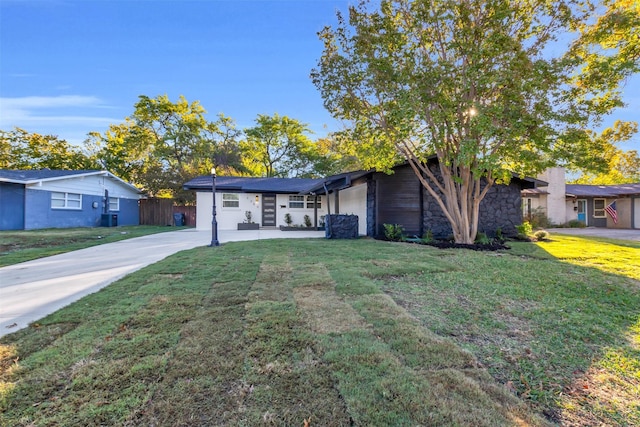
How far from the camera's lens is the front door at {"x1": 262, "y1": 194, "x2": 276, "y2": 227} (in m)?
16.6

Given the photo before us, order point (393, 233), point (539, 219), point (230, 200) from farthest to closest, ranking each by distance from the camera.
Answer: point (539, 219), point (230, 200), point (393, 233)

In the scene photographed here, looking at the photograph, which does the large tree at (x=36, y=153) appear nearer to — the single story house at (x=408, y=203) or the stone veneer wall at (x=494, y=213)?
the single story house at (x=408, y=203)

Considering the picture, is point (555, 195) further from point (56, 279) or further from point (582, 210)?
point (56, 279)

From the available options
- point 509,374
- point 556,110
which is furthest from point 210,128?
point 509,374

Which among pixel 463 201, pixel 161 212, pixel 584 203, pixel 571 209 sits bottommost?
pixel 161 212

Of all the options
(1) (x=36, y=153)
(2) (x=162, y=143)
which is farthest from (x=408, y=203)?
(1) (x=36, y=153)

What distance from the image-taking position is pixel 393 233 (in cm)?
1064

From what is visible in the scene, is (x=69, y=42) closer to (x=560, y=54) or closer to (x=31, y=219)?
(x=31, y=219)

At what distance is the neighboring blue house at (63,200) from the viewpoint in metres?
14.1

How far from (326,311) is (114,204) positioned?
72.1 feet

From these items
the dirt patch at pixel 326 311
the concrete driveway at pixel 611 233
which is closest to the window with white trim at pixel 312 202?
the concrete driveway at pixel 611 233

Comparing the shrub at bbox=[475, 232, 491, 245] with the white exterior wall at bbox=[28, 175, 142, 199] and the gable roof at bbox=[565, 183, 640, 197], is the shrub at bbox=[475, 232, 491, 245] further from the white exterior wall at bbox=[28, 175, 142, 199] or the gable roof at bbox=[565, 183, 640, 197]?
the white exterior wall at bbox=[28, 175, 142, 199]

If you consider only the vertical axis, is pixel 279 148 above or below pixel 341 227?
above

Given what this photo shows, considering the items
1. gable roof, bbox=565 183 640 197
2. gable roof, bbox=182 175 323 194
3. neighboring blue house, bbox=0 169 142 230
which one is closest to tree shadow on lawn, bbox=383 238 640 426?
gable roof, bbox=182 175 323 194
